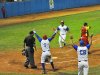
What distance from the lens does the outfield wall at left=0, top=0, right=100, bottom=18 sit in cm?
5584

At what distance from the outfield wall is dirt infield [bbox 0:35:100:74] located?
30219 mm

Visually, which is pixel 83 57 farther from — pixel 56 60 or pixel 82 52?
pixel 56 60

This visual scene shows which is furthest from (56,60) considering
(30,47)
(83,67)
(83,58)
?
(83,58)

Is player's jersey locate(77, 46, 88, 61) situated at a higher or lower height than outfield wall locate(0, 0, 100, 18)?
higher

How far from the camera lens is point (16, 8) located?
56.3 meters

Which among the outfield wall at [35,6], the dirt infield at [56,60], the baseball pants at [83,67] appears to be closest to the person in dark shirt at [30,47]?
the dirt infield at [56,60]

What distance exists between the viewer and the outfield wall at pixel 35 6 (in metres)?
55.8

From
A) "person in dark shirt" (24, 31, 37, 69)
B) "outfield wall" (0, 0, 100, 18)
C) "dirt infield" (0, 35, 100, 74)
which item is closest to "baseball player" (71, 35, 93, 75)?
"dirt infield" (0, 35, 100, 74)

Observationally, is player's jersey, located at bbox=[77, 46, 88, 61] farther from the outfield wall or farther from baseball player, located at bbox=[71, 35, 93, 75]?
the outfield wall

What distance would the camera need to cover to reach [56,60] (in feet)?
74.3

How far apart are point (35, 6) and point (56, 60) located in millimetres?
36925

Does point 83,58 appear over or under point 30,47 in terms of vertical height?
over

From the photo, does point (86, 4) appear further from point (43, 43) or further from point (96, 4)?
point (43, 43)

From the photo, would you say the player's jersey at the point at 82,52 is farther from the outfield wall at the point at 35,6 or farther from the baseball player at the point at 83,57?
the outfield wall at the point at 35,6
